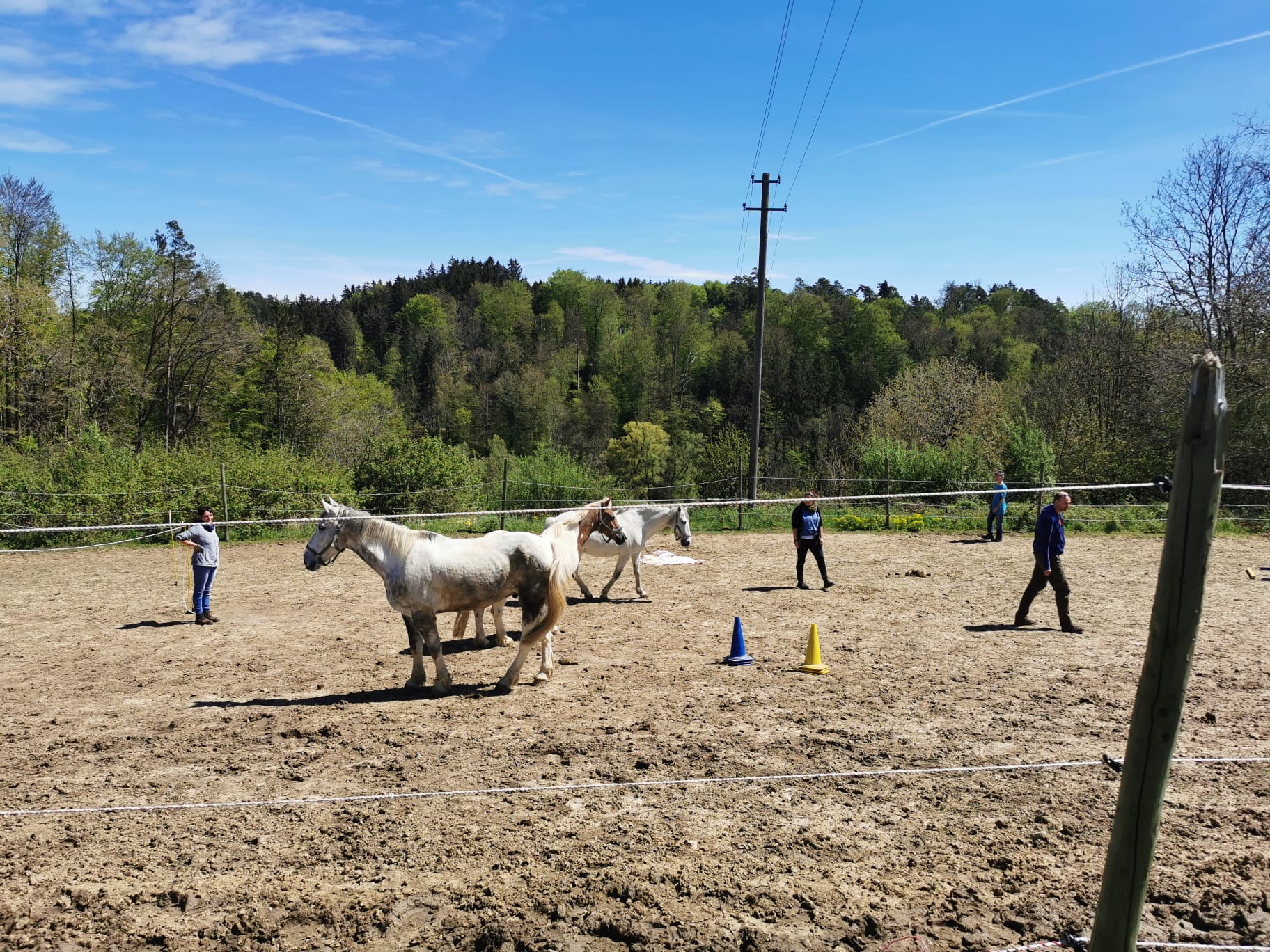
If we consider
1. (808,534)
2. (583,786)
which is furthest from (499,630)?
(808,534)

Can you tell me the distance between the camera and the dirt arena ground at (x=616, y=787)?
4664 millimetres

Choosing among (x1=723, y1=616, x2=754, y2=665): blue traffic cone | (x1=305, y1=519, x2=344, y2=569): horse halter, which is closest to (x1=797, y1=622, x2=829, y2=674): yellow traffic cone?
(x1=723, y1=616, x2=754, y2=665): blue traffic cone

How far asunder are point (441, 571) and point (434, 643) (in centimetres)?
77

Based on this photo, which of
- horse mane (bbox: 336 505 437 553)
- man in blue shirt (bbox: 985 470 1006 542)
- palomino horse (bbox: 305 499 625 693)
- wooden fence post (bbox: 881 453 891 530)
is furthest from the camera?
wooden fence post (bbox: 881 453 891 530)

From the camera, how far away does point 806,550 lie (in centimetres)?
1423

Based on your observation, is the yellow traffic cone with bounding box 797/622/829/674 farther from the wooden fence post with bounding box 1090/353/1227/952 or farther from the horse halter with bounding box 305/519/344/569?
the wooden fence post with bounding box 1090/353/1227/952

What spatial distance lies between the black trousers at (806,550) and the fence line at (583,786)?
7359mm

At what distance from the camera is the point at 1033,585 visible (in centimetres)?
1145

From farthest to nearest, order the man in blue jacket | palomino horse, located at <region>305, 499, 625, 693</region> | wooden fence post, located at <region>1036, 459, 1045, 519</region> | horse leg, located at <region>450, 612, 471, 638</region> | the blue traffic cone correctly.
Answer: wooden fence post, located at <region>1036, 459, 1045, 519</region> < the man in blue jacket < horse leg, located at <region>450, 612, 471, 638</region> < the blue traffic cone < palomino horse, located at <region>305, 499, 625, 693</region>

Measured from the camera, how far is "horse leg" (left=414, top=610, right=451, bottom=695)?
8.62m

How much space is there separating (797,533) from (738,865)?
9.40 meters

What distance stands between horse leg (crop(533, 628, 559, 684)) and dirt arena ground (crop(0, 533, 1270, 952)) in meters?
0.23

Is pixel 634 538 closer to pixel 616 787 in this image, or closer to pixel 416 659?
pixel 416 659

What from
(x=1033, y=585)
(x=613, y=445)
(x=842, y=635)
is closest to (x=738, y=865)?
(x=842, y=635)
